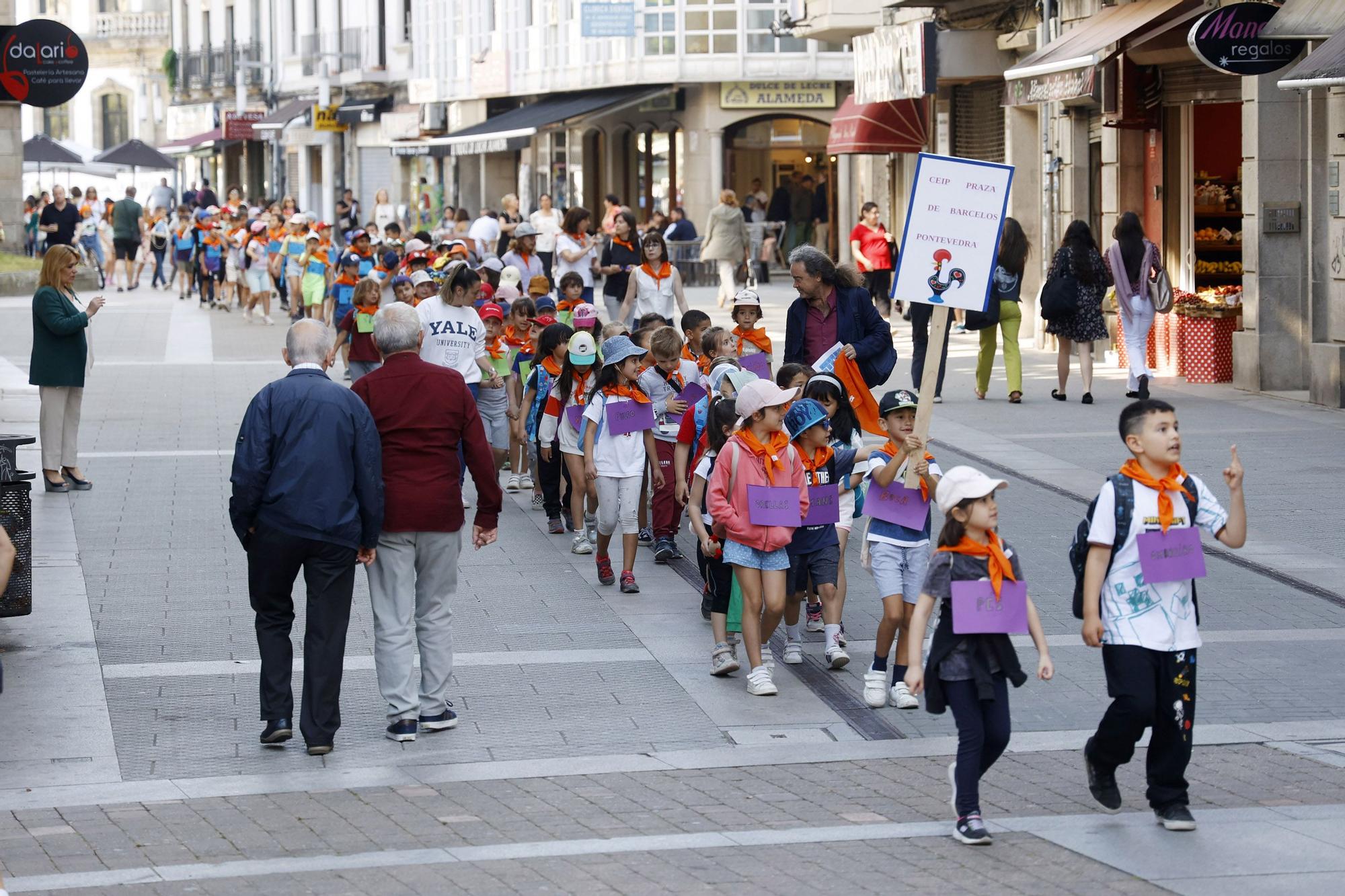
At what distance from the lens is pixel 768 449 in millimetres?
8523

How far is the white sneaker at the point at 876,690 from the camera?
8.40m

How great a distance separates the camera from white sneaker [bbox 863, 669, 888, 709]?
840 centimetres

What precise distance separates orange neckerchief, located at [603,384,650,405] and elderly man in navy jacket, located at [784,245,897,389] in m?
1.23

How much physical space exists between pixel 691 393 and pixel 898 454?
314 cm

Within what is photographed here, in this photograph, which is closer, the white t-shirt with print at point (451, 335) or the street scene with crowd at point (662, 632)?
the street scene with crowd at point (662, 632)

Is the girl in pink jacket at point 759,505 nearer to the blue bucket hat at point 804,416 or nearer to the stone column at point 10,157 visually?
the blue bucket hat at point 804,416

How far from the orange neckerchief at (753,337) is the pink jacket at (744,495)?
3.60 m

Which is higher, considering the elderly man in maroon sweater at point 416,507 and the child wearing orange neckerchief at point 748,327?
the child wearing orange neckerchief at point 748,327

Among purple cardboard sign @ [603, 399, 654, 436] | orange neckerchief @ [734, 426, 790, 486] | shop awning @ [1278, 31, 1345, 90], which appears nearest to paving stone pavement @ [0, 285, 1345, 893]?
purple cardboard sign @ [603, 399, 654, 436]

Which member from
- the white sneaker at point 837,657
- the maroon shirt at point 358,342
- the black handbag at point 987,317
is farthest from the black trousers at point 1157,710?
the black handbag at point 987,317

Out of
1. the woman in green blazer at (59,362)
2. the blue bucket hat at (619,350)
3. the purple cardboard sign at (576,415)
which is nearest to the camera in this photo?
the blue bucket hat at (619,350)

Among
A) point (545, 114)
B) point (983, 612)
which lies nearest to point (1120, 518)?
point (983, 612)

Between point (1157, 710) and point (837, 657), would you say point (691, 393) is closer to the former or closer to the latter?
point (837, 657)

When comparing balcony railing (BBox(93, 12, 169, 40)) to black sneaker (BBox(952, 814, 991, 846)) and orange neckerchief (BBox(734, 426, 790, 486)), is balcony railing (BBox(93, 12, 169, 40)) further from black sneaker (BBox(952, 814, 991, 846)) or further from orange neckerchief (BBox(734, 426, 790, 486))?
black sneaker (BBox(952, 814, 991, 846))
